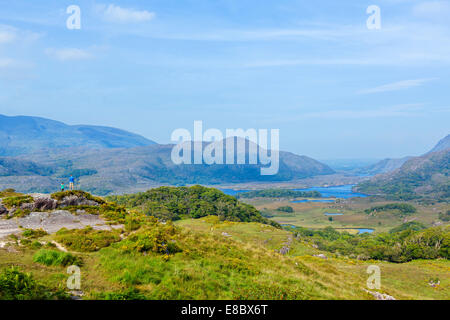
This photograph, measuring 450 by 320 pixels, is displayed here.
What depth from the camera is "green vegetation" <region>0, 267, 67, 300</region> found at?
9.88 m

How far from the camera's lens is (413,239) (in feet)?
249

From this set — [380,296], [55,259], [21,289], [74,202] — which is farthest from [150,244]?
[380,296]

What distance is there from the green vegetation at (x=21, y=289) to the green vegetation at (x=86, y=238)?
6281mm

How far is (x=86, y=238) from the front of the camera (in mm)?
18266

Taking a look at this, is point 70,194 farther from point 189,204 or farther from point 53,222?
point 189,204

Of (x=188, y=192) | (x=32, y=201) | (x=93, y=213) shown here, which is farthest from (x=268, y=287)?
(x=188, y=192)

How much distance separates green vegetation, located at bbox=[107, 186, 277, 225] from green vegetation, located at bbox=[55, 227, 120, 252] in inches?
2664

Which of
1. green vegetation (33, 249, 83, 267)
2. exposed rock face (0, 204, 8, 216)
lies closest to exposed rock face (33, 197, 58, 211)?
exposed rock face (0, 204, 8, 216)

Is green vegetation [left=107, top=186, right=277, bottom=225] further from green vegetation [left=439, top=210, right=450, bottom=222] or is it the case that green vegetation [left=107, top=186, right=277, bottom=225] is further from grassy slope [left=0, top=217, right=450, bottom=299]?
green vegetation [left=439, top=210, right=450, bottom=222]

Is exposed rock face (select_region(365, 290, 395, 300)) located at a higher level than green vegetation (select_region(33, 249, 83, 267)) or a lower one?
lower

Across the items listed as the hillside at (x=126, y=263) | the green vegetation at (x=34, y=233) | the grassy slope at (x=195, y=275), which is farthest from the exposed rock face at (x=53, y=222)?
the grassy slope at (x=195, y=275)

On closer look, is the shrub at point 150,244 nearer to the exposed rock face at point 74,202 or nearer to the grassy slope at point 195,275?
the grassy slope at point 195,275

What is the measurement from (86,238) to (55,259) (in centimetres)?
386

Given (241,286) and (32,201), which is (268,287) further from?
(32,201)
